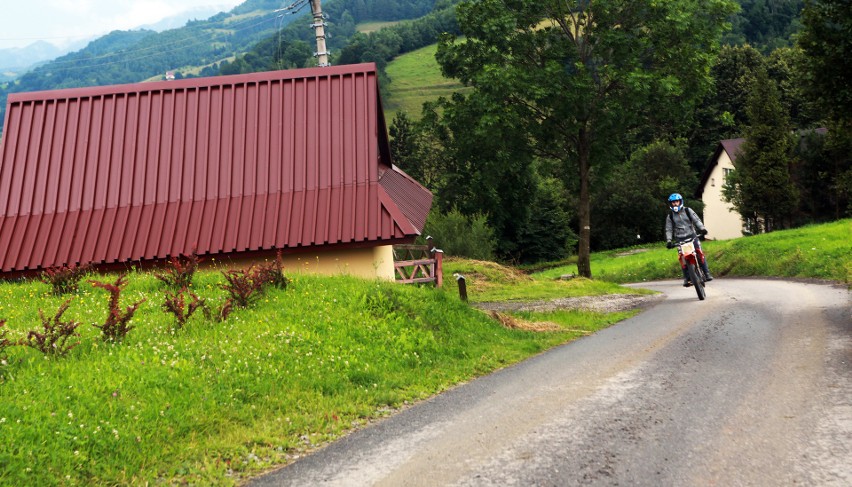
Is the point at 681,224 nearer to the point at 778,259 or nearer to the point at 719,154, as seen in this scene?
the point at 778,259

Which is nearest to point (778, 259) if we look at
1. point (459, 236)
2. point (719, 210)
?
point (459, 236)

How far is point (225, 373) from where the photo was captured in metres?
8.05

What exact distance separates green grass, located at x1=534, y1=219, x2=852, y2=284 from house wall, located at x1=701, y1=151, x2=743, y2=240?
31182mm

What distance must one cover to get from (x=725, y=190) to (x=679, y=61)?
3264 centimetres

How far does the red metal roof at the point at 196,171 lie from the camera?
16.8 metres

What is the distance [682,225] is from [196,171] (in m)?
11.2

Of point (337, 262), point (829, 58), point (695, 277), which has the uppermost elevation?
point (829, 58)

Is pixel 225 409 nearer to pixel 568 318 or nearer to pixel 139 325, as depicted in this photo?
pixel 139 325

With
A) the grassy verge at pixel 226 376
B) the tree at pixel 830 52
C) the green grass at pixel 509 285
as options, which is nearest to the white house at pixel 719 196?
the green grass at pixel 509 285

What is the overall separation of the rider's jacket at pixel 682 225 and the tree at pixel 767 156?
36765 mm

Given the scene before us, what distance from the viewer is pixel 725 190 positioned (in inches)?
2237

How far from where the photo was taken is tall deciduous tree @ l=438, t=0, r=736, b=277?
26.8 meters

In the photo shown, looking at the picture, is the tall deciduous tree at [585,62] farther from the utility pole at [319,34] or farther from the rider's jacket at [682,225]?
the rider's jacket at [682,225]

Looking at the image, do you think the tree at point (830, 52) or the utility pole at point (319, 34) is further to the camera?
the utility pole at point (319, 34)
